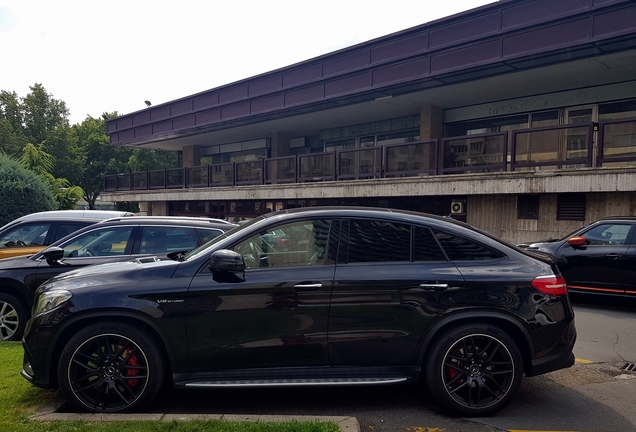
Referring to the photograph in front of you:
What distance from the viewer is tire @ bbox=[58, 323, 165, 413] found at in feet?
12.5

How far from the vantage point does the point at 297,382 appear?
3.84 m

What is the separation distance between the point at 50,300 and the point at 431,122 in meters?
15.5

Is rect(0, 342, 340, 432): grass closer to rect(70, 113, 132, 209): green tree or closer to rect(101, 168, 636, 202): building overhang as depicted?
rect(101, 168, 636, 202): building overhang

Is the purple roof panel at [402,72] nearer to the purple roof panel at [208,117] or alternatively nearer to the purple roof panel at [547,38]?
the purple roof panel at [547,38]

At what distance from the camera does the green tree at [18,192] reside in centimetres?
1736

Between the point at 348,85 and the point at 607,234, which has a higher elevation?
the point at 348,85

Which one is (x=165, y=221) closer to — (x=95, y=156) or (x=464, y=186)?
(x=464, y=186)

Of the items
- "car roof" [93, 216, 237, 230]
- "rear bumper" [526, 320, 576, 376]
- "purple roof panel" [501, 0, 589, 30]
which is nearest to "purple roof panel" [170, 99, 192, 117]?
"purple roof panel" [501, 0, 589, 30]

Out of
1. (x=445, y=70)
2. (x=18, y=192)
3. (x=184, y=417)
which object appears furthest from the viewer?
(x=18, y=192)

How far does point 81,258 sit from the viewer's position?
639cm

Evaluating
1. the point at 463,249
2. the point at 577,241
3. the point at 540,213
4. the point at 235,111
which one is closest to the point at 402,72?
the point at 540,213

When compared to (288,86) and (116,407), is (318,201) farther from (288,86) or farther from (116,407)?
(116,407)

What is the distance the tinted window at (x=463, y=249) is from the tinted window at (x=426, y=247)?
2.4 inches

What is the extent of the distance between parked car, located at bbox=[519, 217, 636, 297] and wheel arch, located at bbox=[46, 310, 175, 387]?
646 cm
